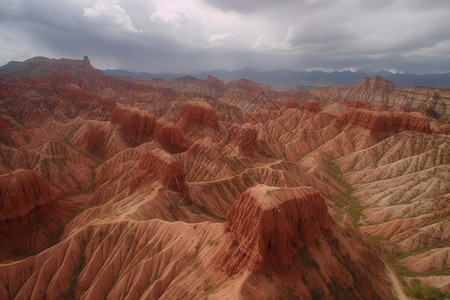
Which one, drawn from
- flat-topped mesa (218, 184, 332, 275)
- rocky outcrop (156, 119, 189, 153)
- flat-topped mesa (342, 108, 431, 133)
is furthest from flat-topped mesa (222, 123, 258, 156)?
flat-topped mesa (342, 108, 431, 133)

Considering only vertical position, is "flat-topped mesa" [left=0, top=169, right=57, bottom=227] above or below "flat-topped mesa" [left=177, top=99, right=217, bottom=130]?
below

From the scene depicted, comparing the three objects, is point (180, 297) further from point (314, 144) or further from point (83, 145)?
point (314, 144)

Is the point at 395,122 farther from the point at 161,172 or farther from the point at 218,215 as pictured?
the point at 161,172

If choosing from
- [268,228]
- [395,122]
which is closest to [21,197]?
[268,228]

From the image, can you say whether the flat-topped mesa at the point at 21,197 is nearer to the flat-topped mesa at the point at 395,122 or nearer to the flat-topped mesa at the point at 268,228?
the flat-topped mesa at the point at 268,228

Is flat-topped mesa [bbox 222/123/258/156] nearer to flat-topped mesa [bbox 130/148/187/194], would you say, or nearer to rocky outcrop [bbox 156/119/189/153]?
rocky outcrop [bbox 156/119/189/153]

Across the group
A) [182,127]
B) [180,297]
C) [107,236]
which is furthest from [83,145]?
[180,297]

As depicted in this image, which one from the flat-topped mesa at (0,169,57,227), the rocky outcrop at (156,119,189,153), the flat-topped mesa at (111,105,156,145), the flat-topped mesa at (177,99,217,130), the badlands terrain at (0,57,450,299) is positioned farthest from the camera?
the flat-topped mesa at (177,99,217,130)
